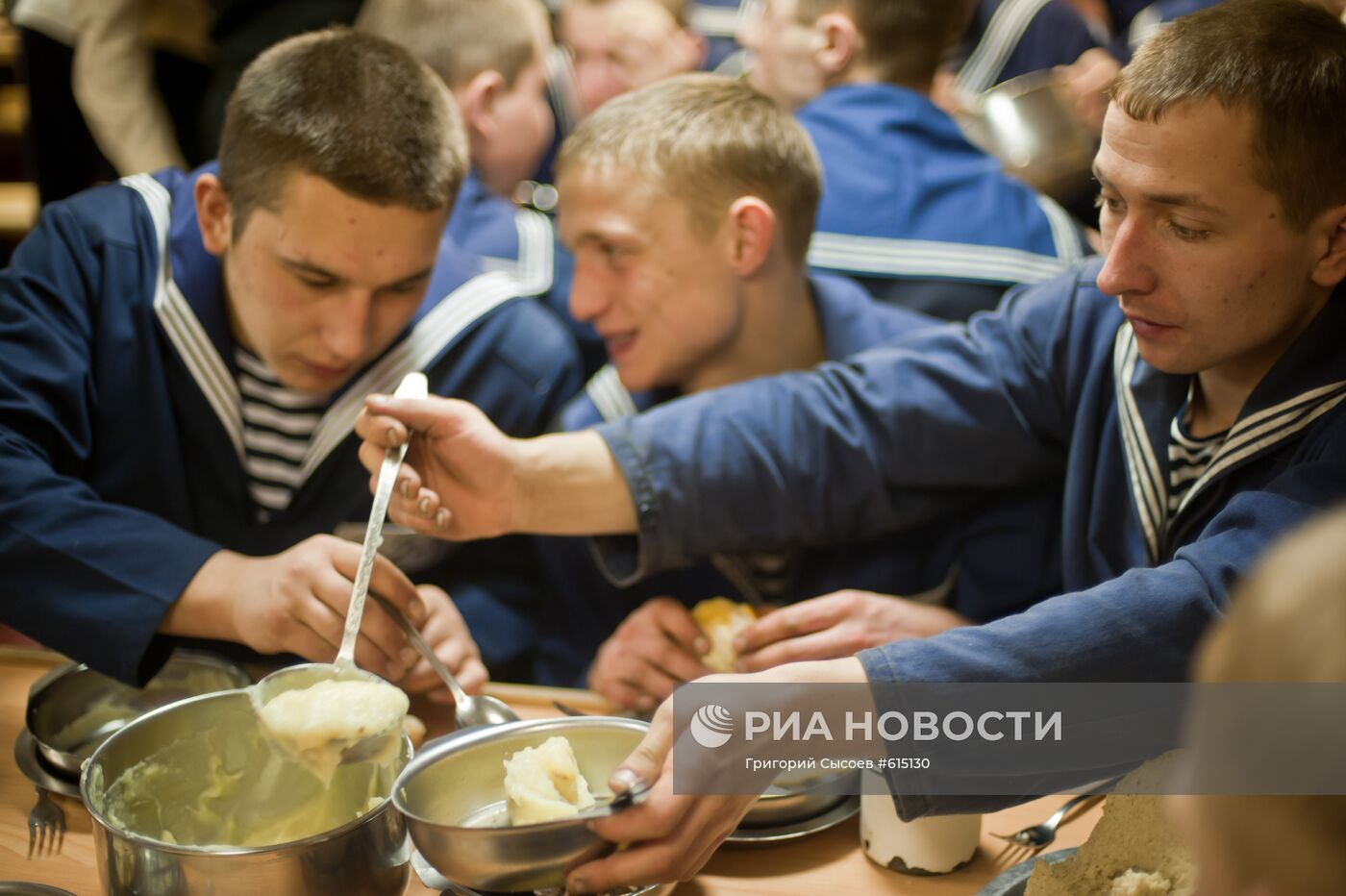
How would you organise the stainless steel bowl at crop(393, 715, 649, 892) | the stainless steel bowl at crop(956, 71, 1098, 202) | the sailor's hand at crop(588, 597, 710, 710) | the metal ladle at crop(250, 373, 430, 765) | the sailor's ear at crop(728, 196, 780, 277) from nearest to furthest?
the stainless steel bowl at crop(393, 715, 649, 892)
the metal ladle at crop(250, 373, 430, 765)
the sailor's hand at crop(588, 597, 710, 710)
the sailor's ear at crop(728, 196, 780, 277)
the stainless steel bowl at crop(956, 71, 1098, 202)

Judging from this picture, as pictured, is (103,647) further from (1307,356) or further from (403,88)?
(1307,356)

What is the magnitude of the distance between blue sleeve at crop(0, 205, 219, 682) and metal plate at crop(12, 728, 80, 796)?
93mm

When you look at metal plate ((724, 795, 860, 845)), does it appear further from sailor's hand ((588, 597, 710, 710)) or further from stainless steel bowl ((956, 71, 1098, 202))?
stainless steel bowl ((956, 71, 1098, 202))

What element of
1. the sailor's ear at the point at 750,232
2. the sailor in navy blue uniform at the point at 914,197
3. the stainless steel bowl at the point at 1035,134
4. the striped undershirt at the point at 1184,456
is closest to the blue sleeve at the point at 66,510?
the sailor's ear at the point at 750,232

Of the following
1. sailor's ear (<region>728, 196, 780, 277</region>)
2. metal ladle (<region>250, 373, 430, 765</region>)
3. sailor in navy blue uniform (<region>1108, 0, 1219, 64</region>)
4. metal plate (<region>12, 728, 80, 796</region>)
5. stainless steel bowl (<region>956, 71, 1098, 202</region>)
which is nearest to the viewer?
metal ladle (<region>250, 373, 430, 765</region>)

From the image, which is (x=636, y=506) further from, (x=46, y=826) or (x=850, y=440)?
(x=46, y=826)

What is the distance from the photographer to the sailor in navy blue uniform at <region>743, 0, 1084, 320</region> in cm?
197

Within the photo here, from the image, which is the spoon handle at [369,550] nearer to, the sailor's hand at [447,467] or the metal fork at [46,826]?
the sailor's hand at [447,467]

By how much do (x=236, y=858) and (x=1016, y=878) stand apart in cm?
56

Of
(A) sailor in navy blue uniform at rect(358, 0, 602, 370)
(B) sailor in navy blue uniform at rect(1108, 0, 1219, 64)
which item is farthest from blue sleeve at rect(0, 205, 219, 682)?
(B) sailor in navy blue uniform at rect(1108, 0, 1219, 64)

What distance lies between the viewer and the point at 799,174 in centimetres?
170

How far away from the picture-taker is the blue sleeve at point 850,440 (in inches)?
54.1

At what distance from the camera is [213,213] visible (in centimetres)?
153

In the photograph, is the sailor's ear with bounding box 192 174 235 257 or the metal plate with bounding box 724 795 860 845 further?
the sailor's ear with bounding box 192 174 235 257
